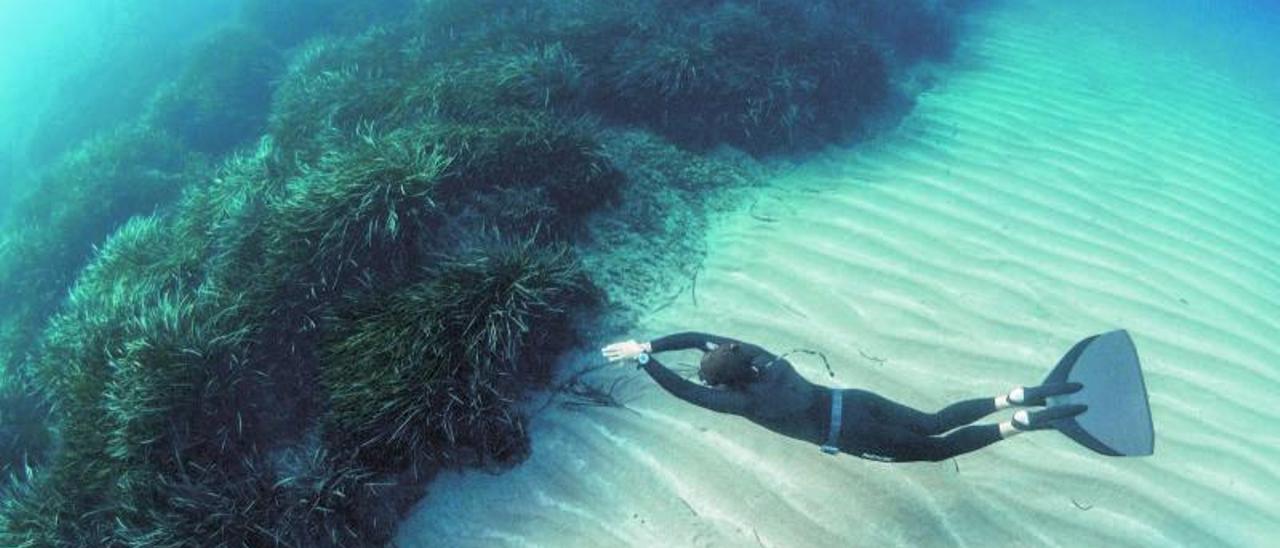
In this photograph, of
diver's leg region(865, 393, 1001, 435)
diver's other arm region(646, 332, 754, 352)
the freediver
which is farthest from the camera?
diver's other arm region(646, 332, 754, 352)

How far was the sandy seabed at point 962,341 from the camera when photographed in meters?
3.60

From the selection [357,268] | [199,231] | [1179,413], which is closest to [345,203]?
Result: [357,268]

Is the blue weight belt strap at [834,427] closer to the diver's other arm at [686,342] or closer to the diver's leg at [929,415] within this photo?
the diver's leg at [929,415]

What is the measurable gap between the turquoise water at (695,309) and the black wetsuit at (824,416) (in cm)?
32

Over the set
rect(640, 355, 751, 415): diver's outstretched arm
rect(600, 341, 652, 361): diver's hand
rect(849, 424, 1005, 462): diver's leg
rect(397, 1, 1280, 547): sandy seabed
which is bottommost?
rect(397, 1, 1280, 547): sandy seabed

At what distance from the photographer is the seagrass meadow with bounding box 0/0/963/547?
3.67 meters

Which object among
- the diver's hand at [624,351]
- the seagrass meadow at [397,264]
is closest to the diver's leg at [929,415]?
the diver's hand at [624,351]

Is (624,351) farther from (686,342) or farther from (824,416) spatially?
(824,416)

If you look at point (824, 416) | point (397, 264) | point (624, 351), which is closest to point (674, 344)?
point (624, 351)

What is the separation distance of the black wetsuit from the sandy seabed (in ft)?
1.06

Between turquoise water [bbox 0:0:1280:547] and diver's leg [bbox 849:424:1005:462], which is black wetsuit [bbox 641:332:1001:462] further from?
turquoise water [bbox 0:0:1280:547]

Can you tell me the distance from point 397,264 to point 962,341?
4.13 meters

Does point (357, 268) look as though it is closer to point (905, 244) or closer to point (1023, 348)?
point (905, 244)

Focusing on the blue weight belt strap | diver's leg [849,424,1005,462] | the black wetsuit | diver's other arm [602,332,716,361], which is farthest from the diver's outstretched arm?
diver's leg [849,424,1005,462]
